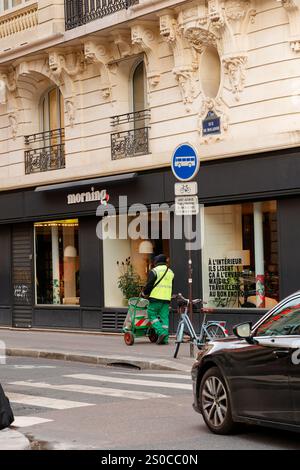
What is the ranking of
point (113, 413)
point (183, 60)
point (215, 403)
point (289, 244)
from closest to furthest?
point (215, 403) < point (113, 413) < point (289, 244) < point (183, 60)

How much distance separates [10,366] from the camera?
16781 millimetres

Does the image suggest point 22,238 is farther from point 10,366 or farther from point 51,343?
point 10,366

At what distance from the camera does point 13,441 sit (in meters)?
8.57

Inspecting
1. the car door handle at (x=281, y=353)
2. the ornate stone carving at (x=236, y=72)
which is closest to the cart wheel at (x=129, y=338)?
the ornate stone carving at (x=236, y=72)

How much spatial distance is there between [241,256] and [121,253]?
3906 millimetres

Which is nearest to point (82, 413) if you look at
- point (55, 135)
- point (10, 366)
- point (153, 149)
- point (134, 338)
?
point (10, 366)

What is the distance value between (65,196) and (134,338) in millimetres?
5265

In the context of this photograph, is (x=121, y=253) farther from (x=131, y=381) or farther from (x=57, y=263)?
(x=131, y=381)

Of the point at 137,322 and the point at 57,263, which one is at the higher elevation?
the point at 57,263

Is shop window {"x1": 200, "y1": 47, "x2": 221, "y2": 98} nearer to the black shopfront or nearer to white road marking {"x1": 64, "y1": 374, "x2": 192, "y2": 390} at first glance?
the black shopfront

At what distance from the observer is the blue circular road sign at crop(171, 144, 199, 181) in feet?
52.3

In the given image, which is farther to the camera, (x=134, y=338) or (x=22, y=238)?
(x=22, y=238)

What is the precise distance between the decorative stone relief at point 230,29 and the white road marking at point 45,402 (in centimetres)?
881

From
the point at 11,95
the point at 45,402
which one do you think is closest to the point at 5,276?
the point at 11,95
